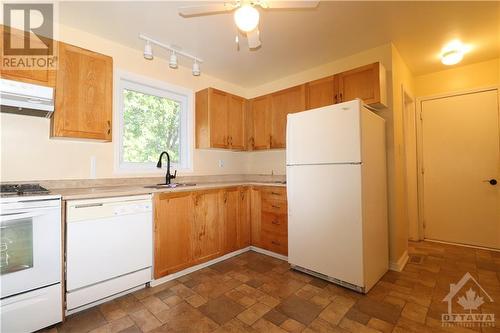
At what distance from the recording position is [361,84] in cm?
252

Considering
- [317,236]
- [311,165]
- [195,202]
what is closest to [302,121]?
[311,165]

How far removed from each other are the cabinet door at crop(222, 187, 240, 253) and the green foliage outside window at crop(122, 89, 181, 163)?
91 cm

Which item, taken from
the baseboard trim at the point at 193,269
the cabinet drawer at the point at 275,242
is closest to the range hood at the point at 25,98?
the baseboard trim at the point at 193,269

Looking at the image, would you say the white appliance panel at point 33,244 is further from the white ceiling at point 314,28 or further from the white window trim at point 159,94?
the white ceiling at point 314,28

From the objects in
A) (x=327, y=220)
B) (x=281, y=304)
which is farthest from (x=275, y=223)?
(x=281, y=304)

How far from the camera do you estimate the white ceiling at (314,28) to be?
80.0 inches

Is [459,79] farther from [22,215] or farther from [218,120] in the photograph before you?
[22,215]

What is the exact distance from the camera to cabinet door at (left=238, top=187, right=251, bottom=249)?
3.09 metres

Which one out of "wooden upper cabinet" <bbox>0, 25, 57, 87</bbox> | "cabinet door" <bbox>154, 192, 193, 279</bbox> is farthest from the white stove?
"wooden upper cabinet" <bbox>0, 25, 57, 87</bbox>

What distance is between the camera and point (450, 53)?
8.98 feet

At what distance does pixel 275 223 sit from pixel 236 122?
5.34 ft

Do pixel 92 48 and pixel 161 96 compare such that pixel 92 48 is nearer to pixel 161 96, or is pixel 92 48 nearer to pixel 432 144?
pixel 161 96

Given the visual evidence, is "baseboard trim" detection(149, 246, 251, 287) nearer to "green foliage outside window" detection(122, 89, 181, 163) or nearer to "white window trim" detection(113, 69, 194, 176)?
→ "white window trim" detection(113, 69, 194, 176)

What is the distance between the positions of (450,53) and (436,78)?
2.54 feet
